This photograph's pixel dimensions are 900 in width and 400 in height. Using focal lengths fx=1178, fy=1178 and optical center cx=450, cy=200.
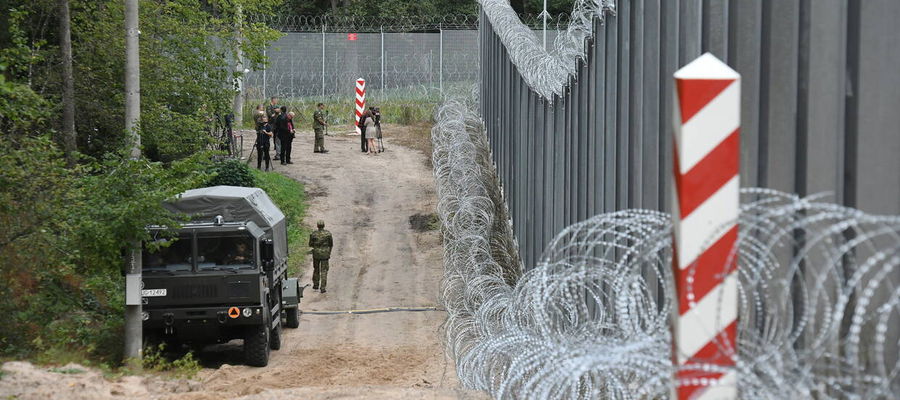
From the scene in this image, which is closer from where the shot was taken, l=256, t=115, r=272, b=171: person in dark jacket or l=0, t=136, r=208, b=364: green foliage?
l=0, t=136, r=208, b=364: green foliage

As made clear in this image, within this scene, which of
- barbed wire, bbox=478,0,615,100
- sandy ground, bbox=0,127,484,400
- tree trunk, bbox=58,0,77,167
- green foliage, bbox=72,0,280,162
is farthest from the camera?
green foliage, bbox=72,0,280,162

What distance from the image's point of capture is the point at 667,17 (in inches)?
299

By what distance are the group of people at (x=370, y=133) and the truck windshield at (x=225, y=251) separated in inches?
721

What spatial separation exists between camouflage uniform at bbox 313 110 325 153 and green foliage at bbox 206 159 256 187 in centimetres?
755

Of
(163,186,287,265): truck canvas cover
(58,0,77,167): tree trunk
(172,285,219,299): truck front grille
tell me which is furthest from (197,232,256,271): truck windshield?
(58,0,77,167): tree trunk

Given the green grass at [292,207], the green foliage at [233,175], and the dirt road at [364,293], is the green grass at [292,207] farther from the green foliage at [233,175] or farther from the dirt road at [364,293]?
the green foliage at [233,175]

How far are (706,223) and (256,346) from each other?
1216 cm

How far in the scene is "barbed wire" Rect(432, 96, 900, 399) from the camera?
3.25m

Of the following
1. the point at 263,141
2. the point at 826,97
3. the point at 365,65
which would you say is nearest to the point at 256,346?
the point at 826,97

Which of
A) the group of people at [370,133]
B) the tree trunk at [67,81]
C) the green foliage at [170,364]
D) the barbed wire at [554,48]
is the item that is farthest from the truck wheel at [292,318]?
the group of people at [370,133]

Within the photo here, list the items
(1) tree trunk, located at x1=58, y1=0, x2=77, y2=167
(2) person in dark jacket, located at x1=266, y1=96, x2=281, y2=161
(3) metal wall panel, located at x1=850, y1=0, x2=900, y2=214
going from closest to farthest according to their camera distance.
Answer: (3) metal wall panel, located at x1=850, y1=0, x2=900, y2=214 < (1) tree trunk, located at x1=58, y1=0, x2=77, y2=167 < (2) person in dark jacket, located at x1=266, y1=96, x2=281, y2=161

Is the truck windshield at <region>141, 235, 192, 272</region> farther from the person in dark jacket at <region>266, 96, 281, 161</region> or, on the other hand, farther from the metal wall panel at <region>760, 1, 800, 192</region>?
the person in dark jacket at <region>266, 96, 281, 161</region>

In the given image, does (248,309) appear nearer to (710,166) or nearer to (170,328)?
(170,328)

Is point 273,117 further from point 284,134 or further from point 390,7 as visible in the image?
point 390,7
